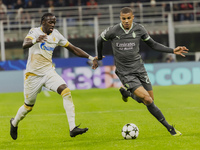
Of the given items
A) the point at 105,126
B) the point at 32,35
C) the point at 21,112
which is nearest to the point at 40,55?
the point at 32,35

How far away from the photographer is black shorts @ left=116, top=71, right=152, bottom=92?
847 cm

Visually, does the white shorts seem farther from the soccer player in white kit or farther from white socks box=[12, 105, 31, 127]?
white socks box=[12, 105, 31, 127]

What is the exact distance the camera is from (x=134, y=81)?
27.9ft

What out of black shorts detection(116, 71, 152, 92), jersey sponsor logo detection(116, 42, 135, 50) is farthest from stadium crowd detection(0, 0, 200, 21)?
jersey sponsor logo detection(116, 42, 135, 50)

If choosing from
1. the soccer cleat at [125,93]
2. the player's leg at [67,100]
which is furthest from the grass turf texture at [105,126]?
the soccer cleat at [125,93]

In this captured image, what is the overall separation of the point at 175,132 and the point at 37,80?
2.53 metres

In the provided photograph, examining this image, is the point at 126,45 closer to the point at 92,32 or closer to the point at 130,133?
the point at 130,133

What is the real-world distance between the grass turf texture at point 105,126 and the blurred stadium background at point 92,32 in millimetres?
6685

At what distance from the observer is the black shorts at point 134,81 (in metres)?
8.47

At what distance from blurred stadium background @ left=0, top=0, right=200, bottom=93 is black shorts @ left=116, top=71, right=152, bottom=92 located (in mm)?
13619

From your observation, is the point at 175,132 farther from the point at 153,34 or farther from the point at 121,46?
the point at 153,34

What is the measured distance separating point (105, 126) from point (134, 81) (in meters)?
1.58

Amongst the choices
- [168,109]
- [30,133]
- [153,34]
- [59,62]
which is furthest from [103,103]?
[153,34]

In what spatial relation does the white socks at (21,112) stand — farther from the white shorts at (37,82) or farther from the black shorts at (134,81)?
the black shorts at (134,81)
